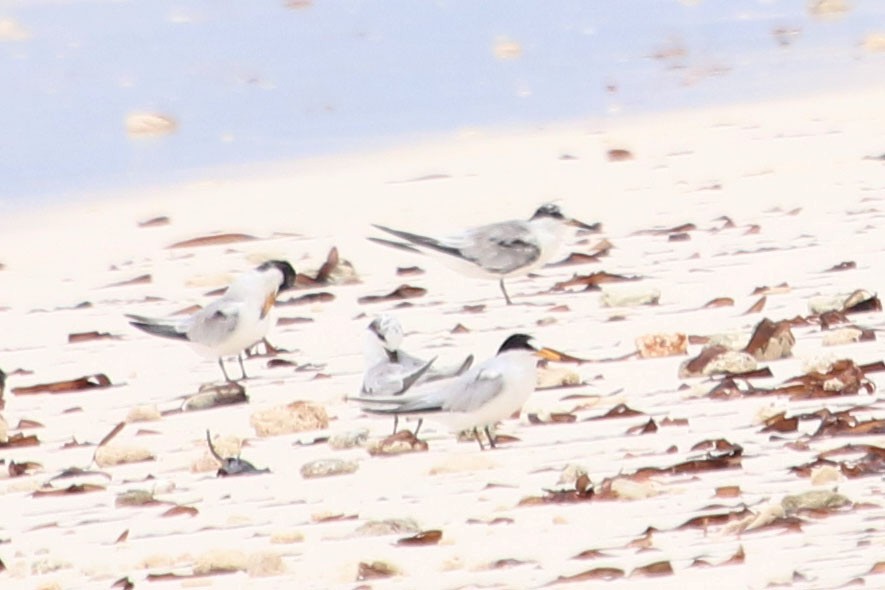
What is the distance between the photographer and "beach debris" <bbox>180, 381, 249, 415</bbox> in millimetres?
7648

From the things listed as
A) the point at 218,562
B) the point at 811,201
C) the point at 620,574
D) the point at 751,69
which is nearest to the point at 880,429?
the point at 620,574

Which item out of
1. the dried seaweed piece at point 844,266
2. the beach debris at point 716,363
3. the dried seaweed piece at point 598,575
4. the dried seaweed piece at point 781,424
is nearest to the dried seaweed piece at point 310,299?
the dried seaweed piece at point 844,266

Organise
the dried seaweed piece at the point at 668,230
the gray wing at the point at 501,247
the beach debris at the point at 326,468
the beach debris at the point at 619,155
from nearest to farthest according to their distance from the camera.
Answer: the beach debris at the point at 326,468 → the gray wing at the point at 501,247 → the dried seaweed piece at the point at 668,230 → the beach debris at the point at 619,155

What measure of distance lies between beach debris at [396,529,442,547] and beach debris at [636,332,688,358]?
202cm

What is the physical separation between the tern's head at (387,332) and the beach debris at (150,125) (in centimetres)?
640

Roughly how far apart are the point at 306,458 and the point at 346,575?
1.37 metres

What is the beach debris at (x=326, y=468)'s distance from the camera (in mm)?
6623

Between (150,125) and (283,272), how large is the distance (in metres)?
5.54

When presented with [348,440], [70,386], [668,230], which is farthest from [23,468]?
[668,230]

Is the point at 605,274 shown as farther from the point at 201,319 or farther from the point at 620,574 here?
the point at 620,574

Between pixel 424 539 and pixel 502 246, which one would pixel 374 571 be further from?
pixel 502 246

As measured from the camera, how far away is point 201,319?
321 inches

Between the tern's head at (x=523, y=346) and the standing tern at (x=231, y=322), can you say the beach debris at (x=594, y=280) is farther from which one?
the tern's head at (x=523, y=346)

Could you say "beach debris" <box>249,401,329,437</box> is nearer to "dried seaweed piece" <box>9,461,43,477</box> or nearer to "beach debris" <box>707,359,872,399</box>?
"dried seaweed piece" <box>9,461,43,477</box>
